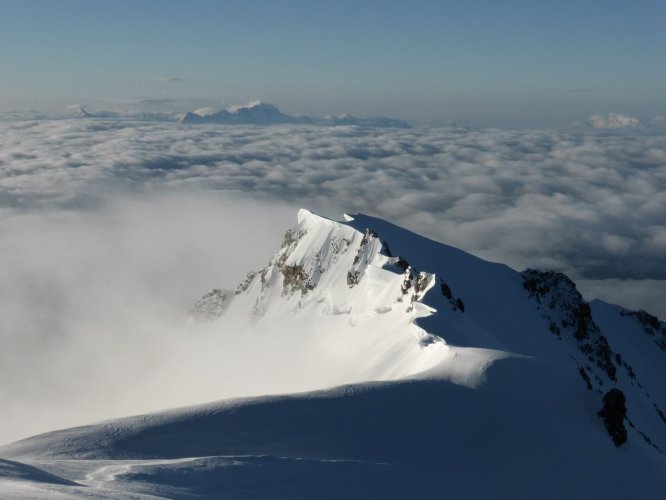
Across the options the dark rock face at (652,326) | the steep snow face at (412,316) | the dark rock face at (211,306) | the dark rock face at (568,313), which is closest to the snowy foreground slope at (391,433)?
the steep snow face at (412,316)

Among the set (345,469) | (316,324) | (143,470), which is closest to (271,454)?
(345,469)

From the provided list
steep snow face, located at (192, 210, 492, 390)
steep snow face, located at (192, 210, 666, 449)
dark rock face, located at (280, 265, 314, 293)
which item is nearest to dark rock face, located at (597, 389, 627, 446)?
steep snow face, located at (192, 210, 666, 449)

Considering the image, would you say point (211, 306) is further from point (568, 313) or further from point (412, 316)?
point (412, 316)

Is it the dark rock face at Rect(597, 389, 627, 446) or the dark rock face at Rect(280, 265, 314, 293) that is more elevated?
the dark rock face at Rect(597, 389, 627, 446)

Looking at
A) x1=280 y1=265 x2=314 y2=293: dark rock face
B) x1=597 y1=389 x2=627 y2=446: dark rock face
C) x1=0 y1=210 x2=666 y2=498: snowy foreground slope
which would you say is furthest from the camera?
x1=280 y1=265 x2=314 y2=293: dark rock face

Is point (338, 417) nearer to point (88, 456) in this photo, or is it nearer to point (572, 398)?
point (88, 456)

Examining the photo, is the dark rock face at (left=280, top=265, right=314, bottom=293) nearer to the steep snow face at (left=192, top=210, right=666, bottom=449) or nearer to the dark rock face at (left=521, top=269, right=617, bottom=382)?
the steep snow face at (left=192, top=210, right=666, bottom=449)

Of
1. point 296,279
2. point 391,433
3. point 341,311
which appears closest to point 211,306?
point 296,279

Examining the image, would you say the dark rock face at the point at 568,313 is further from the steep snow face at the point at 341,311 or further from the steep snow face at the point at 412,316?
the steep snow face at the point at 341,311

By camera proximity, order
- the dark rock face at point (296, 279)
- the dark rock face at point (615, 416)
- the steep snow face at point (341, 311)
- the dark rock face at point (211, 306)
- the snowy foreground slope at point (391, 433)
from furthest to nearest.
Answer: the dark rock face at point (211, 306)
the dark rock face at point (296, 279)
the steep snow face at point (341, 311)
the dark rock face at point (615, 416)
the snowy foreground slope at point (391, 433)
